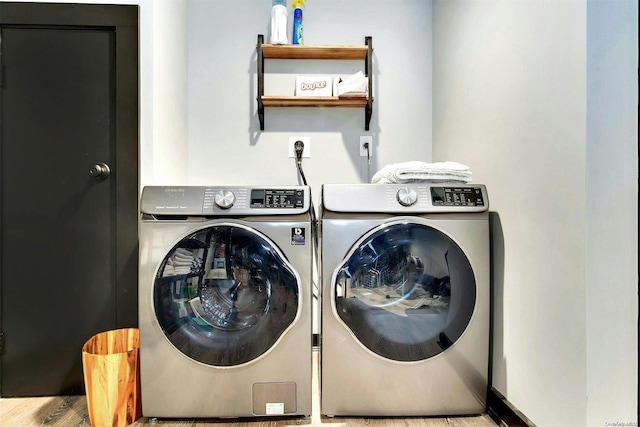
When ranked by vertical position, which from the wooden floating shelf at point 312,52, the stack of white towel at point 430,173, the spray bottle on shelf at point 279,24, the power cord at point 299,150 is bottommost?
the stack of white towel at point 430,173

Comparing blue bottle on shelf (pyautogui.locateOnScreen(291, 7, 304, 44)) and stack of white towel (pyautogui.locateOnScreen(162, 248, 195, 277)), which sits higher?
blue bottle on shelf (pyautogui.locateOnScreen(291, 7, 304, 44))

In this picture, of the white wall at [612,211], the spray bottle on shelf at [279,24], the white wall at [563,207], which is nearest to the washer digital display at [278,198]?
the white wall at [563,207]

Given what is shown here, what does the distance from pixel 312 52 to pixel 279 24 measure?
0.21m

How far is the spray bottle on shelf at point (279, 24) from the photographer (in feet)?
6.00

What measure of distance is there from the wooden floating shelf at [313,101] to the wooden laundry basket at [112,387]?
4.12 ft

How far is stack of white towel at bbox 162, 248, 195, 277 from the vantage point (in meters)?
1.25

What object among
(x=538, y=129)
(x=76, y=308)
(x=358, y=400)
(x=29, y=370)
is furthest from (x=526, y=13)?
(x=29, y=370)

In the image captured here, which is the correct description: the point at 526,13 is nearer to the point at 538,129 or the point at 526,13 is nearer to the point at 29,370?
the point at 538,129

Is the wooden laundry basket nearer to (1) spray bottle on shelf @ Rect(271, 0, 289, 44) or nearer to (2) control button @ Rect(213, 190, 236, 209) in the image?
(2) control button @ Rect(213, 190, 236, 209)

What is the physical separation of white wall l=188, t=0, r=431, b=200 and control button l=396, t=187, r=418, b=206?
74 centimetres

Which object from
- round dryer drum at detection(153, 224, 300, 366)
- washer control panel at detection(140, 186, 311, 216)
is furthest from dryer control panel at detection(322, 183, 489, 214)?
round dryer drum at detection(153, 224, 300, 366)

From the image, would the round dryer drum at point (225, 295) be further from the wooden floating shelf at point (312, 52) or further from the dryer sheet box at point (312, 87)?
the wooden floating shelf at point (312, 52)

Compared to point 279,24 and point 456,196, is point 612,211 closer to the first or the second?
point 456,196

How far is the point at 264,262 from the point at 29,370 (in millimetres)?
1090
